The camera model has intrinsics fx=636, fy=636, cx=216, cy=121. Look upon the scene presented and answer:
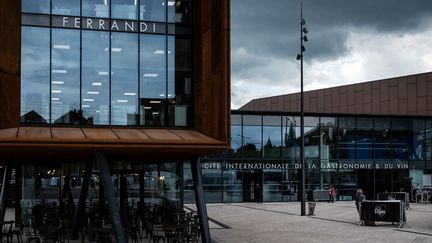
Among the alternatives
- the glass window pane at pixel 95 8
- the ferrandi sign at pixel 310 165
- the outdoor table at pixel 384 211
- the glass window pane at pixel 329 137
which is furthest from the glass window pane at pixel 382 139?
the glass window pane at pixel 95 8

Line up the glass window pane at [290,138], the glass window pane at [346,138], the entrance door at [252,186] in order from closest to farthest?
the entrance door at [252,186]
the glass window pane at [290,138]
the glass window pane at [346,138]

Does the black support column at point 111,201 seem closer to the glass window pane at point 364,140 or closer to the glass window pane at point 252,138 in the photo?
the glass window pane at point 252,138

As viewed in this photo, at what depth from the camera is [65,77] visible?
2170 cm

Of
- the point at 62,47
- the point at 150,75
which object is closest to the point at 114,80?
the point at 150,75

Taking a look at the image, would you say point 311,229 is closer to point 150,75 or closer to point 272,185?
point 150,75

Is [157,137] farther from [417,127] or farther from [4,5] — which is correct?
[417,127]

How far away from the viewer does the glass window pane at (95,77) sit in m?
21.9

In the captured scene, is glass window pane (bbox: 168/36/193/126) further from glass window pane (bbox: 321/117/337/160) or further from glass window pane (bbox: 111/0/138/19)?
glass window pane (bbox: 321/117/337/160)

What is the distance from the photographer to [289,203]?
48969 mm

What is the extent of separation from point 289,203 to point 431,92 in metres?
20.6

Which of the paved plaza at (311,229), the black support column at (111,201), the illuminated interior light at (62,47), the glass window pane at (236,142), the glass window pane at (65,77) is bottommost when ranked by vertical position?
the paved plaza at (311,229)

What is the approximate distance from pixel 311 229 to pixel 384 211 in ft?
A: 12.6

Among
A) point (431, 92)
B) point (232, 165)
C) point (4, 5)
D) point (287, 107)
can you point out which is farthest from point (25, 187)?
point (287, 107)

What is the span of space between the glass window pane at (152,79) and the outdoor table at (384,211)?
37.4ft
